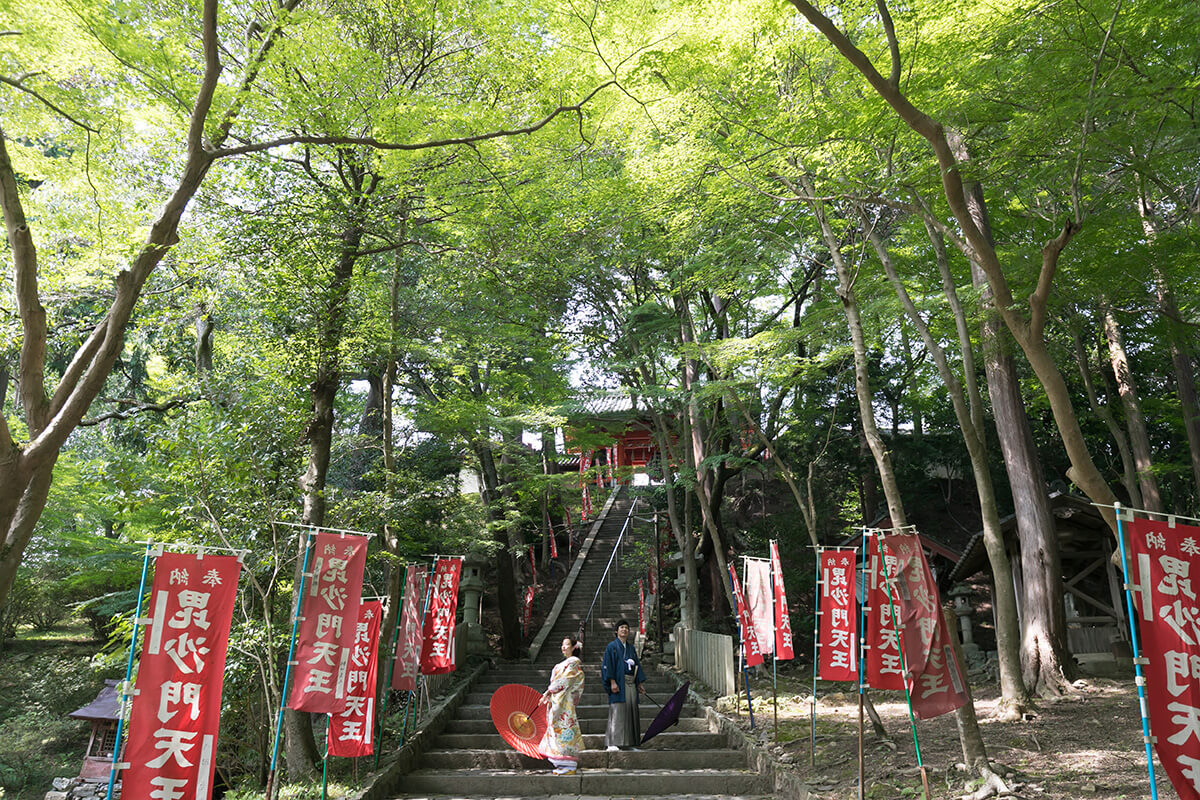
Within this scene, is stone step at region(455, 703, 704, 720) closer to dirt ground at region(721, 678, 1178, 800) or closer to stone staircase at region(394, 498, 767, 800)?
stone staircase at region(394, 498, 767, 800)

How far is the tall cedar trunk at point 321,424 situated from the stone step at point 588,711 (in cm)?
358

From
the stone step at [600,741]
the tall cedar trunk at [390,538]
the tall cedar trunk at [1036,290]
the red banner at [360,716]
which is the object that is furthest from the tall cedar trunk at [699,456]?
the tall cedar trunk at [1036,290]

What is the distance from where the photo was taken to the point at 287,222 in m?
8.30

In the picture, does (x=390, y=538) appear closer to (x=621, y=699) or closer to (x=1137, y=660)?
(x=621, y=699)

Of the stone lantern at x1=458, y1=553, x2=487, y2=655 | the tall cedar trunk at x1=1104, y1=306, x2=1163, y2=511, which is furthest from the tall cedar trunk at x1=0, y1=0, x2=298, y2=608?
the tall cedar trunk at x1=1104, y1=306, x2=1163, y2=511

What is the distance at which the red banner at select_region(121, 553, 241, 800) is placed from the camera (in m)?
4.68

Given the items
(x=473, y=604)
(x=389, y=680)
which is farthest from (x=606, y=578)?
(x=389, y=680)

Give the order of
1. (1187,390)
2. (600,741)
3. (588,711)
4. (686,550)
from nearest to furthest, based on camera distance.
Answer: (600,741)
(588,711)
(1187,390)
(686,550)

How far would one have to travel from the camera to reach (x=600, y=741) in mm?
9672

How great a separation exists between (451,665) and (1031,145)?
30.9 ft

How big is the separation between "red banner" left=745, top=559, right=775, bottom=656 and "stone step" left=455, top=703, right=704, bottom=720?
2.31 metres

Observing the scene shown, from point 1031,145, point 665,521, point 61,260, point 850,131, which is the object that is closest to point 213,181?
point 61,260

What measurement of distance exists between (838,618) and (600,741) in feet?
12.6

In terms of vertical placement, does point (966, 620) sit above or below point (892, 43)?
below
